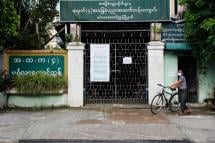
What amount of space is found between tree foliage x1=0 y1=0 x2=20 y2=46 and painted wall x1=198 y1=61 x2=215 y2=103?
7.60m

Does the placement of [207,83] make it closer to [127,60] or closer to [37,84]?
[127,60]

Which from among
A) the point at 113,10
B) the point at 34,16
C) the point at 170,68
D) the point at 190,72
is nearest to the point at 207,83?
the point at 190,72

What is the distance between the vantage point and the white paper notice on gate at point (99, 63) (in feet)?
69.8

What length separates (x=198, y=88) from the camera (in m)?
21.6

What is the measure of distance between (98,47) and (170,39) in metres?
2.85

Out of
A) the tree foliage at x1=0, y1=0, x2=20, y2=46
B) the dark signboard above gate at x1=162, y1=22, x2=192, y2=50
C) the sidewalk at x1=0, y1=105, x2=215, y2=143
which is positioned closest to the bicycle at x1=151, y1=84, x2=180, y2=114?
the sidewalk at x1=0, y1=105, x2=215, y2=143

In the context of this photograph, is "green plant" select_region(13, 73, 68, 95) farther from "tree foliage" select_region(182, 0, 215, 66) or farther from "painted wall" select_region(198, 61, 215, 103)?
"painted wall" select_region(198, 61, 215, 103)

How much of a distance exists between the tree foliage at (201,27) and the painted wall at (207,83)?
886mm

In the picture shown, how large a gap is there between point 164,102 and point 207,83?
2.64 meters

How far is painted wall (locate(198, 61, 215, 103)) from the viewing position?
70.5 feet

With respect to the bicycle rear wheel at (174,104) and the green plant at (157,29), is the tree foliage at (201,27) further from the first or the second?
the bicycle rear wheel at (174,104)

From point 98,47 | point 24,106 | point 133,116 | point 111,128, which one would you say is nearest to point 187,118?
point 133,116

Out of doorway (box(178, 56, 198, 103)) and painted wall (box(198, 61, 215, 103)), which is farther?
doorway (box(178, 56, 198, 103))

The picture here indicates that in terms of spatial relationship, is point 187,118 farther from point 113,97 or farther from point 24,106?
point 24,106
